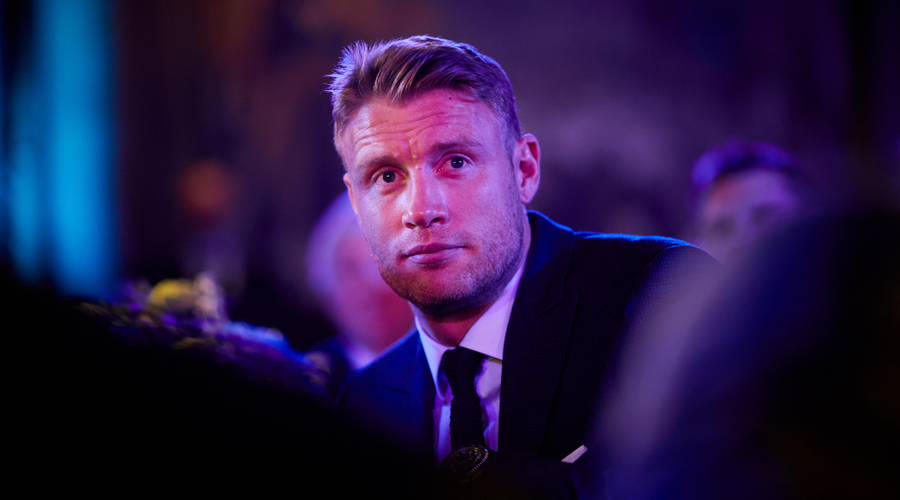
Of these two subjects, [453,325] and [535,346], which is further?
[453,325]

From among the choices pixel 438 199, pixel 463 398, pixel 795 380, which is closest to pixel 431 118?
pixel 438 199

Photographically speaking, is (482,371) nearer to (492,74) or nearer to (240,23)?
(492,74)

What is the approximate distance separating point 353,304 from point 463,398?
224 cm

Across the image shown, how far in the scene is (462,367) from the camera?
1313 millimetres

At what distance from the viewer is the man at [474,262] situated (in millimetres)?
1247

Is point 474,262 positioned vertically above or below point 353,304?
above

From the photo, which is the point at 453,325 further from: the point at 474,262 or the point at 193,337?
the point at 193,337

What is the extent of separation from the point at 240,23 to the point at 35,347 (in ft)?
14.2

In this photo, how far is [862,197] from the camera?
507 millimetres

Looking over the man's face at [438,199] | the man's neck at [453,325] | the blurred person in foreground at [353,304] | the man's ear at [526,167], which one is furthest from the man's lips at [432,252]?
the blurred person in foreground at [353,304]

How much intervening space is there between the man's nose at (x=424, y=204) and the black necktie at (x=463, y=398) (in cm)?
32

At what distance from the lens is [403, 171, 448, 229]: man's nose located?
1.24m

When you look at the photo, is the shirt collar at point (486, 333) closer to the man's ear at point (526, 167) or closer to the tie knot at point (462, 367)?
the tie knot at point (462, 367)

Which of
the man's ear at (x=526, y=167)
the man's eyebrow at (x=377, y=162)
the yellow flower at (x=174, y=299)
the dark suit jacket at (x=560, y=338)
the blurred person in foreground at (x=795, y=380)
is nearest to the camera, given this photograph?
the blurred person in foreground at (x=795, y=380)
